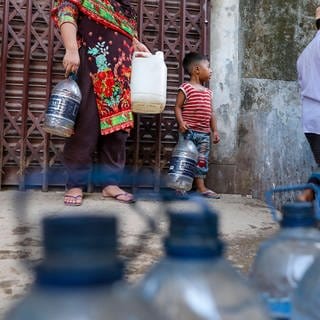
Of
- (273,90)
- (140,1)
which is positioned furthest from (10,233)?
(273,90)

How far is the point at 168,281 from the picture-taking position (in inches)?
19.8

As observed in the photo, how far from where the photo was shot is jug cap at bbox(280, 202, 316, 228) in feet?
2.07

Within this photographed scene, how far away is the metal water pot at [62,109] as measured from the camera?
278 centimetres

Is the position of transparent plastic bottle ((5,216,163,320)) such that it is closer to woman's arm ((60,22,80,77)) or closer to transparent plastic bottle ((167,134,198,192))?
woman's arm ((60,22,80,77))

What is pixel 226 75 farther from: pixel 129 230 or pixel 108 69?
pixel 129 230

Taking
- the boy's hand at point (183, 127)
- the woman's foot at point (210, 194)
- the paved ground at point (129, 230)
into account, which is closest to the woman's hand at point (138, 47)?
the boy's hand at point (183, 127)

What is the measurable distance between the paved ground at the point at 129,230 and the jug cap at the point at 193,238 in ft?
0.56

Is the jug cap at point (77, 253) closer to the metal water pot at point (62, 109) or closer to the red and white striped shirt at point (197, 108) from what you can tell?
the metal water pot at point (62, 109)

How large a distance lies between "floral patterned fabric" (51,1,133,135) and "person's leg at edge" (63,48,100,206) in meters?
0.04

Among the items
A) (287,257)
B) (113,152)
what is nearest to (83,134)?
(113,152)

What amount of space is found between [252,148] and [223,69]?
0.76 metres

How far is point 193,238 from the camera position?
486mm

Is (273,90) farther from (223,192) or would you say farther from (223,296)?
(223,296)

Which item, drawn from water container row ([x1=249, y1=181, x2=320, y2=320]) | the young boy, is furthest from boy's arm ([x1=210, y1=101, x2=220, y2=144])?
water container row ([x1=249, y1=181, x2=320, y2=320])
